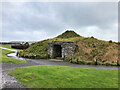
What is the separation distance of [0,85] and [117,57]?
69.3 feet

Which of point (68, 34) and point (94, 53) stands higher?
point (68, 34)

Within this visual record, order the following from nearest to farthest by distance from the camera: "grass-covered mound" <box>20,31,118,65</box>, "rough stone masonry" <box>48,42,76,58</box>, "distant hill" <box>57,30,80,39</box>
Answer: "grass-covered mound" <box>20,31,118,65</box>
"rough stone masonry" <box>48,42,76,58</box>
"distant hill" <box>57,30,80,39</box>

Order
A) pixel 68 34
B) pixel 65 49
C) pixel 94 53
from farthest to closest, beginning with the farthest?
pixel 68 34
pixel 65 49
pixel 94 53

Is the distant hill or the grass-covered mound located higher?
the distant hill

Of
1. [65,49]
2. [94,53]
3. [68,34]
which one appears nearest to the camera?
[94,53]

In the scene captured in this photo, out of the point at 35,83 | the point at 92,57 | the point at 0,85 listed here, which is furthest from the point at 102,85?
the point at 92,57

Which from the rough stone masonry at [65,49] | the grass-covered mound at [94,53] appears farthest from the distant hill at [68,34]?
the rough stone masonry at [65,49]

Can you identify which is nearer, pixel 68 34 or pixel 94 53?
pixel 94 53

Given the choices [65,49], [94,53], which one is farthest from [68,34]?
[94,53]

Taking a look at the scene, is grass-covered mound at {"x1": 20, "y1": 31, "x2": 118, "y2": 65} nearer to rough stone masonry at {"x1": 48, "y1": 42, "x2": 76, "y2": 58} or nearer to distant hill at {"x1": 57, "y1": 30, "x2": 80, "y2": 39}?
rough stone masonry at {"x1": 48, "y1": 42, "x2": 76, "y2": 58}

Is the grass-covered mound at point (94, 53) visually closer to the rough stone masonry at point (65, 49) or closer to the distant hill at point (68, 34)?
the rough stone masonry at point (65, 49)

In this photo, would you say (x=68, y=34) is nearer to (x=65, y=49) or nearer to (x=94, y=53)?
(x=65, y=49)

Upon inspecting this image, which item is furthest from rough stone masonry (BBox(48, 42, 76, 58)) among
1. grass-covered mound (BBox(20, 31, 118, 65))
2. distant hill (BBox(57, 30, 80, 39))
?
distant hill (BBox(57, 30, 80, 39))

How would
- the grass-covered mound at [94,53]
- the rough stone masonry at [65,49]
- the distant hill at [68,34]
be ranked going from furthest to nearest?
the distant hill at [68,34], the rough stone masonry at [65,49], the grass-covered mound at [94,53]
